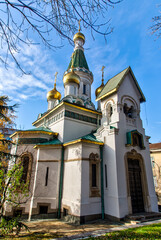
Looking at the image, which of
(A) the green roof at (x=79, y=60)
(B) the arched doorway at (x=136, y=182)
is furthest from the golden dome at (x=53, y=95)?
(B) the arched doorway at (x=136, y=182)

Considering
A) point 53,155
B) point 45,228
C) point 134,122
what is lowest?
point 45,228

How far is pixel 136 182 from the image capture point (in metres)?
8.84

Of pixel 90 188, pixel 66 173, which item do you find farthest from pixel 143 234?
pixel 66 173

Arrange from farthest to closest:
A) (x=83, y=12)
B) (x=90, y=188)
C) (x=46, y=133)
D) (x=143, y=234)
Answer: (x=46, y=133), (x=90, y=188), (x=143, y=234), (x=83, y=12)

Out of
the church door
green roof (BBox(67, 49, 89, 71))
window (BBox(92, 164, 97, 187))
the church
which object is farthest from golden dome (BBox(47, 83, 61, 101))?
the church door

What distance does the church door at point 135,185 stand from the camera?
828 cm

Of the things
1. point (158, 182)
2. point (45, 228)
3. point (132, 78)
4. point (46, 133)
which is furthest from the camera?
point (158, 182)

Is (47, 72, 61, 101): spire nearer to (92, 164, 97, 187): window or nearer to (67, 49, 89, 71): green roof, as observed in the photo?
(67, 49, 89, 71): green roof

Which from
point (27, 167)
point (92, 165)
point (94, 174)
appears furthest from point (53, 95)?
point (94, 174)

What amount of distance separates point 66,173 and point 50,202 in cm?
175

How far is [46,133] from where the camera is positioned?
32.8 feet

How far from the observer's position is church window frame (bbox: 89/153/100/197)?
7871 millimetres

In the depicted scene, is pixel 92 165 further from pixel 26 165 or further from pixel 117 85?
pixel 117 85

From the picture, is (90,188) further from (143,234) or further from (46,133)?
A: (46,133)
